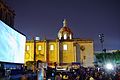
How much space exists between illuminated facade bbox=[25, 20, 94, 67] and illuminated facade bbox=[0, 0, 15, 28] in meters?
22.5

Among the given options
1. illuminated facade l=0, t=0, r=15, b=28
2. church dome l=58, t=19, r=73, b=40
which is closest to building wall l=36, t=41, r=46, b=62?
church dome l=58, t=19, r=73, b=40

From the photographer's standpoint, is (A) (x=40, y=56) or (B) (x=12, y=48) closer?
(B) (x=12, y=48)

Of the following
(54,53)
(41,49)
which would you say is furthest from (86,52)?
(41,49)

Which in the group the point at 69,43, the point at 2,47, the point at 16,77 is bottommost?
the point at 16,77

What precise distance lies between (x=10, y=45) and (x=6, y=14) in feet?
129

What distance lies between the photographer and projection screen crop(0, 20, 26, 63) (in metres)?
14.0

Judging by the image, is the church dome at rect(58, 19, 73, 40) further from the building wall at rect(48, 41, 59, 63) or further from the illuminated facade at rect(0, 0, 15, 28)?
the illuminated facade at rect(0, 0, 15, 28)

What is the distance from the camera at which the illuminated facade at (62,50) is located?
79000mm

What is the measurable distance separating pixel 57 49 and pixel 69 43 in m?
4.35

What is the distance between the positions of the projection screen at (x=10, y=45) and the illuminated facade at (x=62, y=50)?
2338 inches

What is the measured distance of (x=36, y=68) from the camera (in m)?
17.2

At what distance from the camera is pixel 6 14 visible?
53.9m

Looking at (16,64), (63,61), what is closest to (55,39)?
(63,61)

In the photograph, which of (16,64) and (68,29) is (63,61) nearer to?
(68,29)
